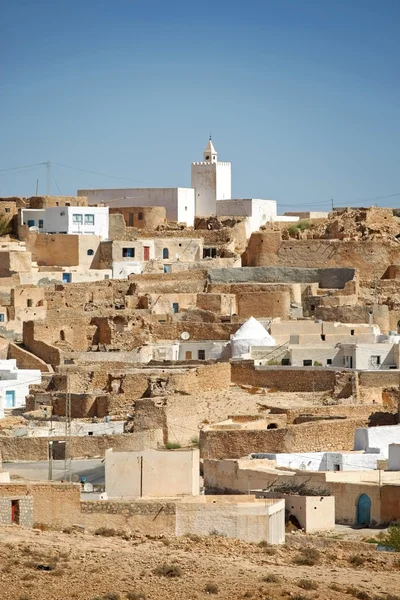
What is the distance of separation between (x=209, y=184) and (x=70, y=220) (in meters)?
6.70

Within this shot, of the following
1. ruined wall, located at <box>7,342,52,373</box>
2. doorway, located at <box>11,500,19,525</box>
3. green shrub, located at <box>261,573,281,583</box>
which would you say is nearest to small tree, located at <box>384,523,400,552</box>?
green shrub, located at <box>261,573,281,583</box>

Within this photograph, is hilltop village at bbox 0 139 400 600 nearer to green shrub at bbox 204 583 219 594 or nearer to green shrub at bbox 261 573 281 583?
green shrub at bbox 261 573 281 583

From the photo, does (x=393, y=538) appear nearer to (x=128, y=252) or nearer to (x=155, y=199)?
(x=128, y=252)

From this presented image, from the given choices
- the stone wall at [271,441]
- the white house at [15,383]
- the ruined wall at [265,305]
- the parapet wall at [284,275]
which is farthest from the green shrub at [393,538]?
the parapet wall at [284,275]

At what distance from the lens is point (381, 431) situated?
3712cm

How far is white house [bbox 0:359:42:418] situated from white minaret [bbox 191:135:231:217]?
18746mm

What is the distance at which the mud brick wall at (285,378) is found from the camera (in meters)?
43.3

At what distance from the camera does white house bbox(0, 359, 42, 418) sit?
43.8 metres

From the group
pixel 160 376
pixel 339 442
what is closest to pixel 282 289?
pixel 160 376

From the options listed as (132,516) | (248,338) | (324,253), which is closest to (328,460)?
(132,516)

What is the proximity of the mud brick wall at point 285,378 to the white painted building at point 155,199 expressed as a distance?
1776 cm

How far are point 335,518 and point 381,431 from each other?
4408 millimetres

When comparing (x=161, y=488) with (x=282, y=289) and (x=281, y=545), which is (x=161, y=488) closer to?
(x=281, y=545)

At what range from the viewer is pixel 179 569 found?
2652 cm
